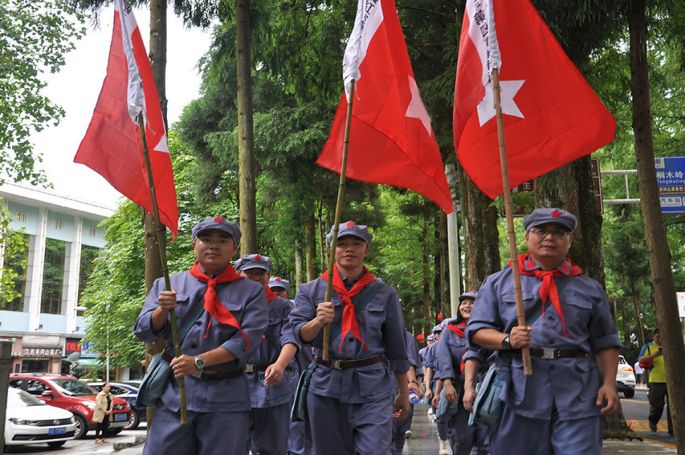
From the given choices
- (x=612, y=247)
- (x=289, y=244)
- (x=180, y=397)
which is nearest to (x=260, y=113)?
(x=289, y=244)

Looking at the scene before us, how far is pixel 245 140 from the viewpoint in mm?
12438

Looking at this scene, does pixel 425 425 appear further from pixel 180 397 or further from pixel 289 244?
pixel 180 397

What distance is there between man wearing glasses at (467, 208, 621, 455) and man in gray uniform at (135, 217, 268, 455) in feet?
4.72

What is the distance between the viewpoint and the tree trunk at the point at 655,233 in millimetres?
8977

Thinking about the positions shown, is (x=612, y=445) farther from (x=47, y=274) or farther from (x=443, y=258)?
(x=47, y=274)

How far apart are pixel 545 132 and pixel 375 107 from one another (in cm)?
132

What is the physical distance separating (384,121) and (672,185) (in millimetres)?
9240

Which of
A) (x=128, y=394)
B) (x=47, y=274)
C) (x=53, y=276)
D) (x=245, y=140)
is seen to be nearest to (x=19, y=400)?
(x=128, y=394)

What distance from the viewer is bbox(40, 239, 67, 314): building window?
49.9 metres

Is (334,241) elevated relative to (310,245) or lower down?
lower down

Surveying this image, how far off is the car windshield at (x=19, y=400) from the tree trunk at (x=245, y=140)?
29.4 ft

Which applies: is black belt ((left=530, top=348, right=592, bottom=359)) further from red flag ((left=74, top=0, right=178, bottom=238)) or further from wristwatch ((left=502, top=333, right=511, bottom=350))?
red flag ((left=74, top=0, right=178, bottom=238))

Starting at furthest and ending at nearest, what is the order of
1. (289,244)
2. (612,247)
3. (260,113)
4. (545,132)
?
1. (612,247)
2. (289,244)
3. (260,113)
4. (545,132)

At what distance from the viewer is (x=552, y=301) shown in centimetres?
479
